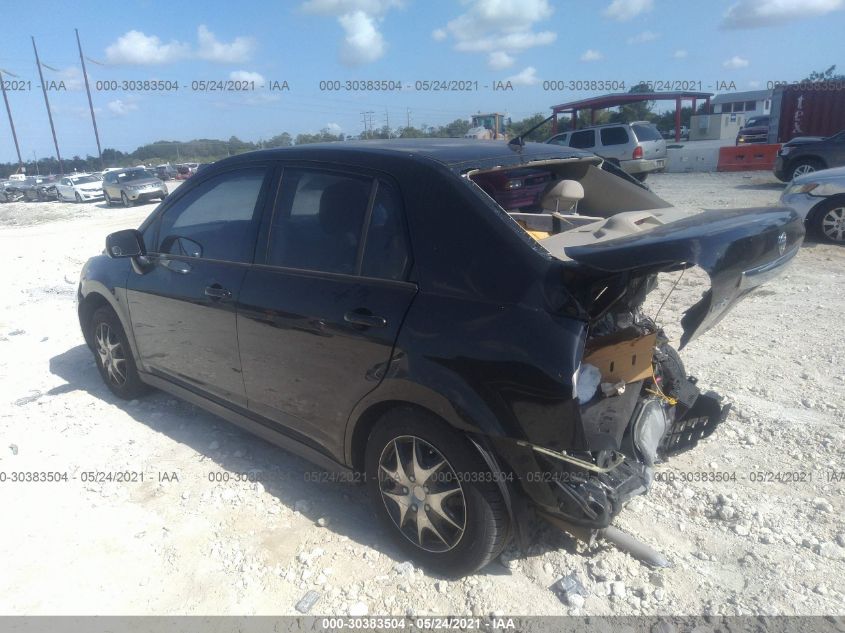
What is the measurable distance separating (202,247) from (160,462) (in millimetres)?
1404

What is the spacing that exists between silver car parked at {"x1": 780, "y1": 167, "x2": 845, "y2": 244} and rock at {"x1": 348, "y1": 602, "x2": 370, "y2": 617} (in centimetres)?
856

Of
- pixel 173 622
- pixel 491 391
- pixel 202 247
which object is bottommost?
pixel 173 622

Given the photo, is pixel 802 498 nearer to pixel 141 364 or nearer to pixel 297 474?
pixel 297 474

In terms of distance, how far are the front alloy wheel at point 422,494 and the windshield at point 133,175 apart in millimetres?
27392

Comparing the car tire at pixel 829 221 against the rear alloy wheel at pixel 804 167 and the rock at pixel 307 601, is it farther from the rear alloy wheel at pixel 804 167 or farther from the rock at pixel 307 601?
the rock at pixel 307 601

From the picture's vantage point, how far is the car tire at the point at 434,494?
2572mm

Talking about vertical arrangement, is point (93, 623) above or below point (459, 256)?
below

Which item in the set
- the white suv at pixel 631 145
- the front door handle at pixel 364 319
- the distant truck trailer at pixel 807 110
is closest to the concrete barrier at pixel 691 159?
the white suv at pixel 631 145

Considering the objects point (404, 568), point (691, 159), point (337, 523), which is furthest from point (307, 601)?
point (691, 159)

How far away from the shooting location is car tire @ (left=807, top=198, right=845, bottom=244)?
8820 millimetres

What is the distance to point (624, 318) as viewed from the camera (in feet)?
9.84

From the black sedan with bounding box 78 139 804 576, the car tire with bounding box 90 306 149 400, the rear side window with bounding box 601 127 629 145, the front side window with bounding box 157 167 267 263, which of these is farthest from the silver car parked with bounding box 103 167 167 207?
the black sedan with bounding box 78 139 804 576

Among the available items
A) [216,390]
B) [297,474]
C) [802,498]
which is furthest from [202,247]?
[802,498]

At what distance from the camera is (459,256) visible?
257 cm
